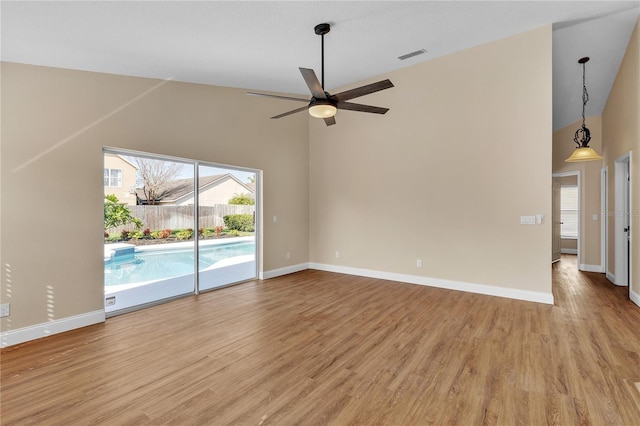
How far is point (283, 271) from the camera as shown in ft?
19.9

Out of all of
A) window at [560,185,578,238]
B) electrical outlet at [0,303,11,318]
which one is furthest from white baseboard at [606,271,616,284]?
electrical outlet at [0,303,11,318]

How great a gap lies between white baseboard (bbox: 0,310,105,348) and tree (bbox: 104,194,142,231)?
108 centimetres

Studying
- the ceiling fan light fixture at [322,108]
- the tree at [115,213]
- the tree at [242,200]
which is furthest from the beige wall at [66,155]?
the ceiling fan light fixture at [322,108]

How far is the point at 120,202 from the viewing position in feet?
12.7

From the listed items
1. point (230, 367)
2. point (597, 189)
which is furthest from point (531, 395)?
point (597, 189)

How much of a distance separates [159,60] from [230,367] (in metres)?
3.57

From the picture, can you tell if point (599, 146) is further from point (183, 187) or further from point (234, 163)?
point (183, 187)

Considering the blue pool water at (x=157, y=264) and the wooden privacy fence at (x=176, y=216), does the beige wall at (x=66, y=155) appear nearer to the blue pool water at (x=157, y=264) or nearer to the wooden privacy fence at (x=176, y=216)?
the blue pool water at (x=157, y=264)

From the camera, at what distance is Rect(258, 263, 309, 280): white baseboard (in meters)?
5.68

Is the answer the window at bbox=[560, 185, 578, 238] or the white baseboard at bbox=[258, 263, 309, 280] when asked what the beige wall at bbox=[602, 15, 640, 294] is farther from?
the white baseboard at bbox=[258, 263, 309, 280]

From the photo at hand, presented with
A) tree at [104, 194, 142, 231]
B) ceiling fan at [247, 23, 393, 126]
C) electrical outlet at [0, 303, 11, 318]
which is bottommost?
electrical outlet at [0, 303, 11, 318]

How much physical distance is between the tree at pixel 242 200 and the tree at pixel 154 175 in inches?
44.0

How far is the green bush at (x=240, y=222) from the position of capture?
5.22 meters

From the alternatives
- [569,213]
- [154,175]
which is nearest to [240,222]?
[154,175]
